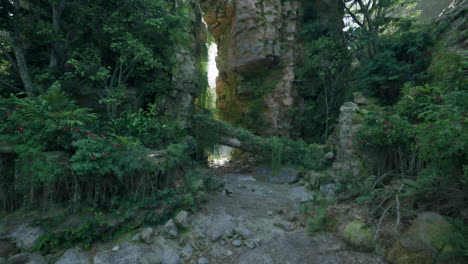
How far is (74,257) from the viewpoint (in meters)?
3.62

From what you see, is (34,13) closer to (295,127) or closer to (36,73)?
(36,73)

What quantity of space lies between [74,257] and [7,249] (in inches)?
49.0

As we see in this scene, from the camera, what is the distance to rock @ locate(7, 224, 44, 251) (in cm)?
372

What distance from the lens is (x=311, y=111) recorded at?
13.4 metres

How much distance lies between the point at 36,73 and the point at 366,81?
11.9 meters

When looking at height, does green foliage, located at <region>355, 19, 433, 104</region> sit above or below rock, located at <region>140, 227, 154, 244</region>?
above

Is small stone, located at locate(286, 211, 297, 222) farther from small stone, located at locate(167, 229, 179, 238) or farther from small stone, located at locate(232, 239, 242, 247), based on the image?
small stone, located at locate(167, 229, 179, 238)

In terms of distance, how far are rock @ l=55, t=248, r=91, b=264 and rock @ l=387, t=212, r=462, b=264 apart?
506cm

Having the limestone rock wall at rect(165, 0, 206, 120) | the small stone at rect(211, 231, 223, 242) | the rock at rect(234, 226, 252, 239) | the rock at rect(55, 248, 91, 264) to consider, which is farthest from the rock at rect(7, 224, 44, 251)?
the limestone rock wall at rect(165, 0, 206, 120)

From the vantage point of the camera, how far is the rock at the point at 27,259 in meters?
3.40

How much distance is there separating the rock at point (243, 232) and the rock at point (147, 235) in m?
1.75

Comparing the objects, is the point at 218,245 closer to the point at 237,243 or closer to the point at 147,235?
the point at 237,243

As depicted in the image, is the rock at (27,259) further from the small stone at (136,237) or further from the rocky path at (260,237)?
the rocky path at (260,237)

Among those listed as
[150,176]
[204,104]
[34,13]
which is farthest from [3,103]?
[204,104]
